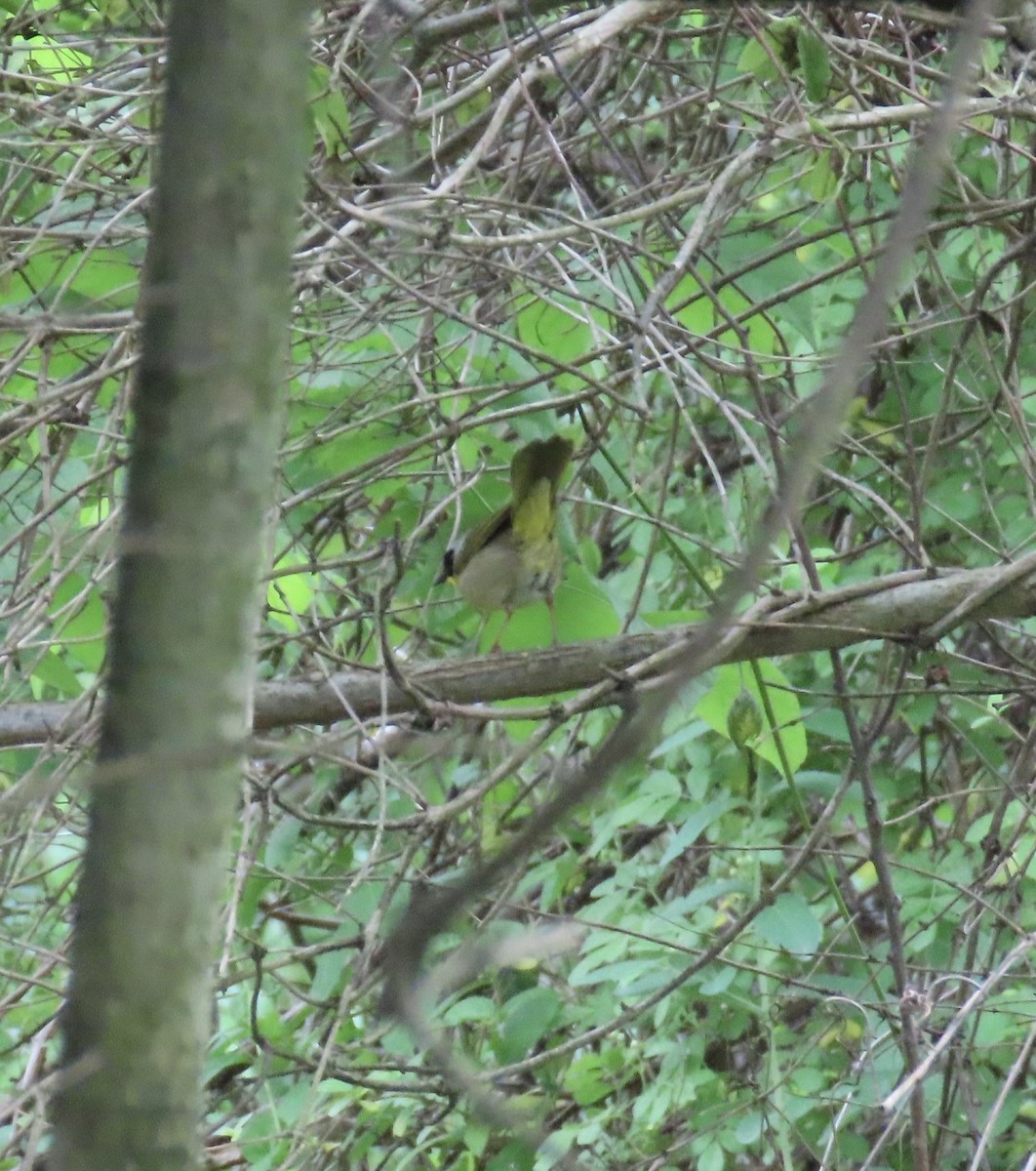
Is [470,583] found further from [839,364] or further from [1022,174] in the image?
[839,364]

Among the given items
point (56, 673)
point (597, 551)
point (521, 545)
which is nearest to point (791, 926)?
point (521, 545)

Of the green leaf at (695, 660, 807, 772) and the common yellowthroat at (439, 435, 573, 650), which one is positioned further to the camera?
the common yellowthroat at (439, 435, 573, 650)

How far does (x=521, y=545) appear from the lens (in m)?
2.98

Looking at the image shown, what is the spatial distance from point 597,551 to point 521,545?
38cm

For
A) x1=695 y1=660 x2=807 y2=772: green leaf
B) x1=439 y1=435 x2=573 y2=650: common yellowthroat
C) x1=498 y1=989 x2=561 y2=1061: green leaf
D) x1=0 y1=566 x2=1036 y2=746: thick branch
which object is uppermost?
x1=439 y1=435 x2=573 y2=650: common yellowthroat

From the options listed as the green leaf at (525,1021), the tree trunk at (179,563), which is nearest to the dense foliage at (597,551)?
the green leaf at (525,1021)

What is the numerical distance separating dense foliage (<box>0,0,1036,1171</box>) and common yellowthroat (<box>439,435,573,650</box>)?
0.20ft

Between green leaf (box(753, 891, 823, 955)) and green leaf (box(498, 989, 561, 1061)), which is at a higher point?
green leaf (box(753, 891, 823, 955))

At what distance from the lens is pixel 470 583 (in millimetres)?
3127

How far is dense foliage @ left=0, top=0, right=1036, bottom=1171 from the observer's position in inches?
89.8

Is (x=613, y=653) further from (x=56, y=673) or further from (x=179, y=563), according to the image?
(x=179, y=563)

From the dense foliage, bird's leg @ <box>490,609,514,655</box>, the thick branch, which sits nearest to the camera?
the thick branch

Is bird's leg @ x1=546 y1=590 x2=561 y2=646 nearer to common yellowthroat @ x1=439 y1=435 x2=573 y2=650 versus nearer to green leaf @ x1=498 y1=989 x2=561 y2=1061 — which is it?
common yellowthroat @ x1=439 y1=435 x2=573 y2=650

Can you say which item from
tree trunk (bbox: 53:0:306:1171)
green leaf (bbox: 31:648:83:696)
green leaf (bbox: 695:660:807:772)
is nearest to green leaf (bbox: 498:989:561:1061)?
green leaf (bbox: 695:660:807:772)
